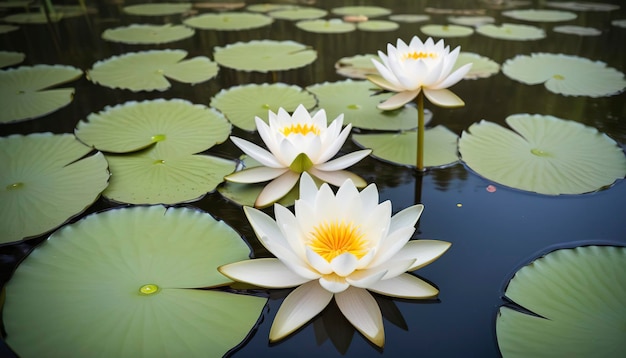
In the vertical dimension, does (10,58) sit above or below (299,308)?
above

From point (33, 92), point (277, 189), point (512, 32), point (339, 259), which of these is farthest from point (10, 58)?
point (512, 32)

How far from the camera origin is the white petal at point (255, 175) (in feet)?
4.15

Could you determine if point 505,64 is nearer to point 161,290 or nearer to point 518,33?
point 518,33

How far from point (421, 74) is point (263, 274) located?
877 mm

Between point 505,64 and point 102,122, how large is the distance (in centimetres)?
235

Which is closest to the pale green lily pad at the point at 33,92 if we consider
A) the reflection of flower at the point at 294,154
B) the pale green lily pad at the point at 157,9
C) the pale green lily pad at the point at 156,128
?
the pale green lily pad at the point at 156,128

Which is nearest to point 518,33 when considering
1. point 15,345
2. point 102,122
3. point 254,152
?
point 254,152

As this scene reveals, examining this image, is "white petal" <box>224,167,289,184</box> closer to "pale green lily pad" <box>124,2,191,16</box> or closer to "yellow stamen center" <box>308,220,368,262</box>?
"yellow stamen center" <box>308,220,368,262</box>

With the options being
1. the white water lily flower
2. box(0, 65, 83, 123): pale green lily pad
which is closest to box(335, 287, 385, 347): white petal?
the white water lily flower

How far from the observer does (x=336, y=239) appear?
0.92 m

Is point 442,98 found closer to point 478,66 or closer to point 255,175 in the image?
point 255,175

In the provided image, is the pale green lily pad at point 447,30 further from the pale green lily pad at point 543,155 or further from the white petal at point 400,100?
the white petal at point 400,100

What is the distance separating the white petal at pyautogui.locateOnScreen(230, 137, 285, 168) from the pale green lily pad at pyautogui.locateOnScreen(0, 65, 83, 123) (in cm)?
117

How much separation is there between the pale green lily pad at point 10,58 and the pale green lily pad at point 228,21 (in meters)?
1.48
